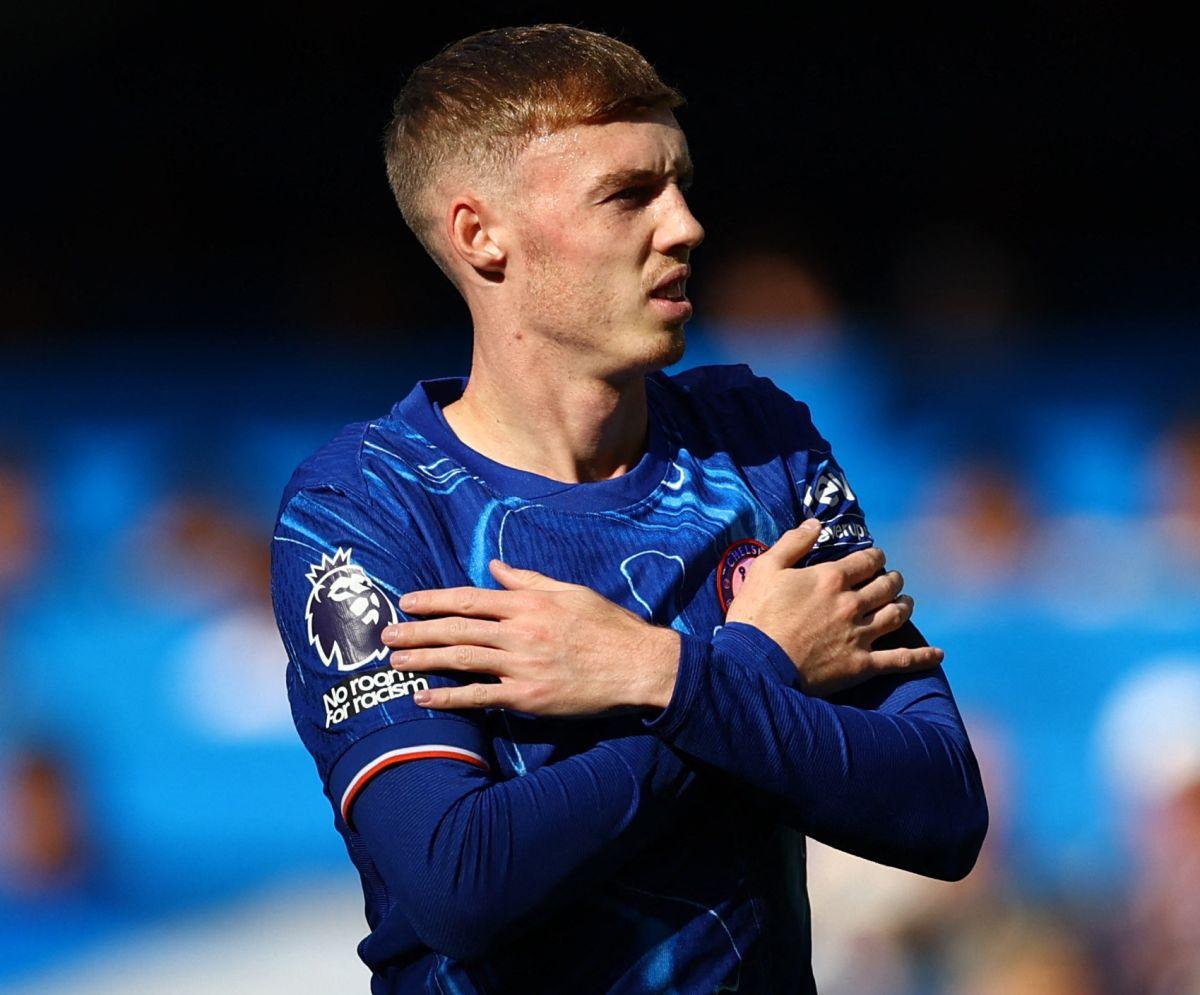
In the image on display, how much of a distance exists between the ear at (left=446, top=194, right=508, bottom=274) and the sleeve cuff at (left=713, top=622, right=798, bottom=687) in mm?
519

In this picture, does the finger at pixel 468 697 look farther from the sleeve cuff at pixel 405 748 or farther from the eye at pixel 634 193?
the eye at pixel 634 193

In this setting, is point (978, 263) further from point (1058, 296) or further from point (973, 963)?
point (973, 963)

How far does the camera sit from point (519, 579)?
5.87 feet

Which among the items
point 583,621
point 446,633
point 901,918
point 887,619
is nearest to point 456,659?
point 446,633

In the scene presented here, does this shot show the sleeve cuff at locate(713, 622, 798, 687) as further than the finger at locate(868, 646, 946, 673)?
No

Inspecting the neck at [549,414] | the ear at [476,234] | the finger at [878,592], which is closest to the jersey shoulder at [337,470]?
the neck at [549,414]

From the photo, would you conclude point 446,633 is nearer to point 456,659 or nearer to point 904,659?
point 456,659

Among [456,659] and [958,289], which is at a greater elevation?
[958,289]

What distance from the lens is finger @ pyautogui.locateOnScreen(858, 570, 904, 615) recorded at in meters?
1.93

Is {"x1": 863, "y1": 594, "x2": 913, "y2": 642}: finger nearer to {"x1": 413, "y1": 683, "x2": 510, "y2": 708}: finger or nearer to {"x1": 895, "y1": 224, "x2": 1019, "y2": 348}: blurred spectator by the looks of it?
{"x1": 413, "y1": 683, "x2": 510, "y2": 708}: finger

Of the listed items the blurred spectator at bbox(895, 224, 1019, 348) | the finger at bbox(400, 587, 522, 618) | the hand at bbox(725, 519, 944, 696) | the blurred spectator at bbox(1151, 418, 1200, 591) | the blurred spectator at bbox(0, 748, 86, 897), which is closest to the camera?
the finger at bbox(400, 587, 522, 618)

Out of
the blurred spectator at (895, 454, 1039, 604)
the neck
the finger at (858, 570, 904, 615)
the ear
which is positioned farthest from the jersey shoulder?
the blurred spectator at (895, 454, 1039, 604)

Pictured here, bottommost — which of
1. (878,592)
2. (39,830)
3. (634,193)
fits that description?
(878,592)

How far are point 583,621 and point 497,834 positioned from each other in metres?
0.24
